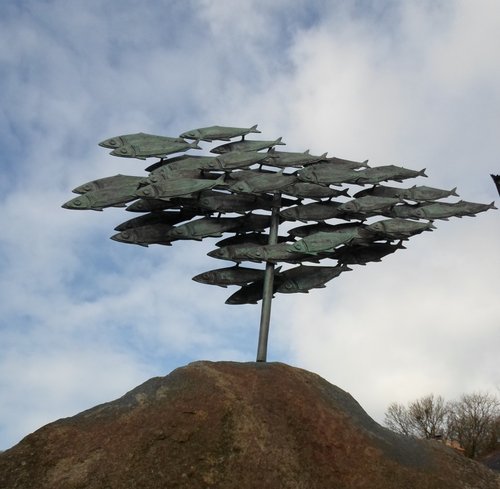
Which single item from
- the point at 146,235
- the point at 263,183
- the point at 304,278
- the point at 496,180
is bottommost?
the point at 304,278

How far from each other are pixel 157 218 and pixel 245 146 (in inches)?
89.1

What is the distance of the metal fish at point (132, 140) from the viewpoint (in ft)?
37.0

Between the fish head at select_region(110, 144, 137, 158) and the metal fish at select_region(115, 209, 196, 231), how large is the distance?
1.14 meters

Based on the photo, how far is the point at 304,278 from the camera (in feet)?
36.1

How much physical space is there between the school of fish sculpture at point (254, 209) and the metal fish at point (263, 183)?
0.06 ft

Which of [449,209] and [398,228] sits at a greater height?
[449,209]

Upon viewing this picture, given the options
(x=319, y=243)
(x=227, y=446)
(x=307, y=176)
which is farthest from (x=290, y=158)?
(x=227, y=446)

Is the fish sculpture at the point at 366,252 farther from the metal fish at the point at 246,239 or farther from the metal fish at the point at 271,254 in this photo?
the metal fish at the point at 246,239

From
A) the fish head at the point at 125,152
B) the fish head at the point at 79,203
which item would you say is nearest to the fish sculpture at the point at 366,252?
the fish head at the point at 125,152

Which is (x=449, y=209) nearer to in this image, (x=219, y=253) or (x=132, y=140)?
(x=219, y=253)

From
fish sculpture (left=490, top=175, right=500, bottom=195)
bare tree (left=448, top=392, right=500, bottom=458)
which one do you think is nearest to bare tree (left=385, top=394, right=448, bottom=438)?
bare tree (left=448, top=392, right=500, bottom=458)

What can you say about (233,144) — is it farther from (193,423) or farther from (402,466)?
(402,466)

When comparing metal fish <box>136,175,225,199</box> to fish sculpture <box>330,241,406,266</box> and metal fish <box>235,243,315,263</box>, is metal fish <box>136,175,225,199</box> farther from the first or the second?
fish sculpture <box>330,241,406,266</box>

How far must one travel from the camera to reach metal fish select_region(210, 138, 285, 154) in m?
11.8
